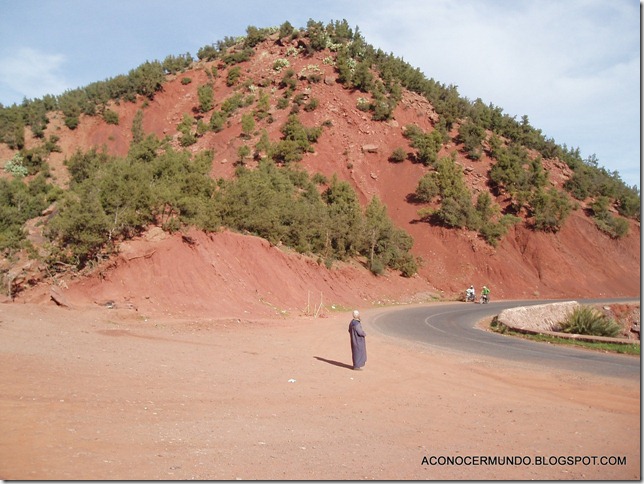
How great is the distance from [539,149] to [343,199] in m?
32.8

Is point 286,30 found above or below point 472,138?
above

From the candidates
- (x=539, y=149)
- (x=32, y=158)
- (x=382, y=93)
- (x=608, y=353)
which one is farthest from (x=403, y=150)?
(x=608, y=353)

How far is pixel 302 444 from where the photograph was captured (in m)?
6.34

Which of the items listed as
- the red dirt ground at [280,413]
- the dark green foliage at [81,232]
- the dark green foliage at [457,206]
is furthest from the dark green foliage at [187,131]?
the red dirt ground at [280,413]

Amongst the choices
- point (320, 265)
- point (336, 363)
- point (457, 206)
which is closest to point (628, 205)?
point (457, 206)

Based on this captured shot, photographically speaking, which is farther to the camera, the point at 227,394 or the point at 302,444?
the point at 227,394

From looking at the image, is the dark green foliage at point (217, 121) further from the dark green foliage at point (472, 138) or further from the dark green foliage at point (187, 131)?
the dark green foliage at point (472, 138)

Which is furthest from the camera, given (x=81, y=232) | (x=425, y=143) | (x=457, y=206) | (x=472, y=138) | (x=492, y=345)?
(x=472, y=138)

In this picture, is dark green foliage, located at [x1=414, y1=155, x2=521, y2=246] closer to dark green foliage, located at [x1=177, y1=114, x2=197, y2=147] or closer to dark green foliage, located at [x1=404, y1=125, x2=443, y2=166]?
dark green foliage, located at [x1=404, y1=125, x2=443, y2=166]

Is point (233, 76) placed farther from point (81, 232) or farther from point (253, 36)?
point (81, 232)

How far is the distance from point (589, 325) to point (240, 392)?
1719cm

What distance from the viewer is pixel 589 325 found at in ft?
69.2

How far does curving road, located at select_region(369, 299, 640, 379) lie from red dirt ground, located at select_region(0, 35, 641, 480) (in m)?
1.10

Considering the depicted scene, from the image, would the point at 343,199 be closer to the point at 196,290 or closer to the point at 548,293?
the point at 548,293
